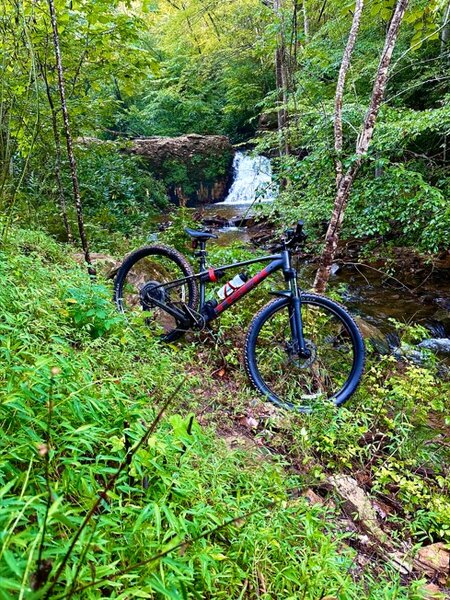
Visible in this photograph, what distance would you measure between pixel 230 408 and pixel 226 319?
43.2 inches

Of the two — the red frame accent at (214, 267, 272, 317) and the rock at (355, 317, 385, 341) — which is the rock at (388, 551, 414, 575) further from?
the rock at (355, 317, 385, 341)

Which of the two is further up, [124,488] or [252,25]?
[252,25]

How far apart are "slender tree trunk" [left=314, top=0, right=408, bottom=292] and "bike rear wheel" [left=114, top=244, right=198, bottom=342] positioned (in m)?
1.53

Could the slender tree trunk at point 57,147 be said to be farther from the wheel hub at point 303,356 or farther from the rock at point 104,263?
the wheel hub at point 303,356

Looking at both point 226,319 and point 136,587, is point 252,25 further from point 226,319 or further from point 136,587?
point 136,587

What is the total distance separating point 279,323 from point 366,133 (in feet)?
6.81

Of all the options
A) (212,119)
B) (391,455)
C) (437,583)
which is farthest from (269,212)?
(212,119)

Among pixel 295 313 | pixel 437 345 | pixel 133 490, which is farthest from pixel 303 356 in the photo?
pixel 437 345

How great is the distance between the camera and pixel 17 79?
4.30 meters

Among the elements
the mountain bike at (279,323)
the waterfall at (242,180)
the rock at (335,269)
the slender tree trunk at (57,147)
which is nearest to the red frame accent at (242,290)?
the mountain bike at (279,323)

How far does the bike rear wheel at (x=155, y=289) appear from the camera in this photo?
354 centimetres

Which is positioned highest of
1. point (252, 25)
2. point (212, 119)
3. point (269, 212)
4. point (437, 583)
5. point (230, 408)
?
point (252, 25)

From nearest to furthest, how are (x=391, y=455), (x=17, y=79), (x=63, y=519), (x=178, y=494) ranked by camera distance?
(x=63, y=519), (x=178, y=494), (x=391, y=455), (x=17, y=79)

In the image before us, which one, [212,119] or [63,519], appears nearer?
[63,519]
